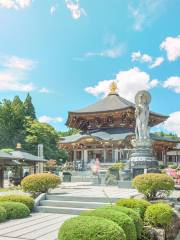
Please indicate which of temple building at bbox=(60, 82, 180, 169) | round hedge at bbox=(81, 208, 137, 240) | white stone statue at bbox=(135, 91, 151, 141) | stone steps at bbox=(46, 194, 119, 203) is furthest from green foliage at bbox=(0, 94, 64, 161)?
round hedge at bbox=(81, 208, 137, 240)

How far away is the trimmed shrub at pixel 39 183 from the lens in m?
13.0

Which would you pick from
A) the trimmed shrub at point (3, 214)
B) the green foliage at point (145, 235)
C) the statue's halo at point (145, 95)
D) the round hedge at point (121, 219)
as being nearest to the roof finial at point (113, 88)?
→ the statue's halo at point (145, 95)

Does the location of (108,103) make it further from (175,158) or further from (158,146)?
(175,158)

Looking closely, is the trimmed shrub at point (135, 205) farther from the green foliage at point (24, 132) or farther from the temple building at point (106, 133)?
the green foliage at point (24, 132)

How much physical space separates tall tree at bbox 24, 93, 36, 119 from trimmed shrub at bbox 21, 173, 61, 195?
50.6m

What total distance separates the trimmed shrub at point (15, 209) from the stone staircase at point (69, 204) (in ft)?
3.91

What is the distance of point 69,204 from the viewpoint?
11711 millimetres

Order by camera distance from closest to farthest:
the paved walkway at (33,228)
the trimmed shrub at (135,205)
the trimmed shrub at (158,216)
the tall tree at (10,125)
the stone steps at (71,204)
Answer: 1. the paved walkway at (33,228)
2. the trimmed shrub at (158,216)
3. the trimmed shrub at (135,205)
4. the stone steps at (71,204)
5. the tall tree at (10,125)

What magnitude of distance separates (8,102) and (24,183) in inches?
1867

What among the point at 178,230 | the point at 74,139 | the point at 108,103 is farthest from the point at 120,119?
the point at 178,230

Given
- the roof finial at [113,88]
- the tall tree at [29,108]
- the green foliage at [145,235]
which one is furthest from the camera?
the tall tree at [29,108]

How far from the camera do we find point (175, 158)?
53438mm

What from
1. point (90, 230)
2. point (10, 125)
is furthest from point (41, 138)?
point (90, 230)


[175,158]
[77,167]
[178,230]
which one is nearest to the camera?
[178,230]
